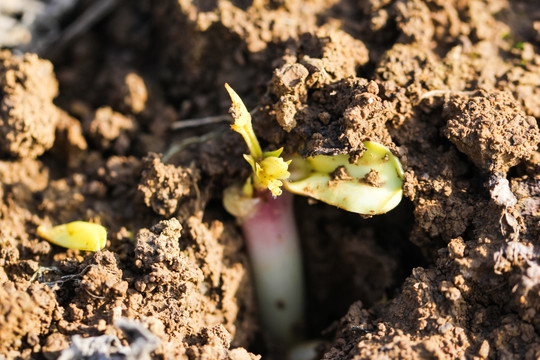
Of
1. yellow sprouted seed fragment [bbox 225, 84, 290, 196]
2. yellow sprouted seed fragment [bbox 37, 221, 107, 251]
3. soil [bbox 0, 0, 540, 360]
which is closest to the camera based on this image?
soil [bbox 0, 0, 540, 360]

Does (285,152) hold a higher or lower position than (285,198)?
higher

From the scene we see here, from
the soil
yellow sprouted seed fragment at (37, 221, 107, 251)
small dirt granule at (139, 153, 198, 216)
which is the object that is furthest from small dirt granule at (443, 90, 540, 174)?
yellow sprouted seed fragment at (37, 221, 107, 251)

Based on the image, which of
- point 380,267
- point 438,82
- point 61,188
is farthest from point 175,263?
point 438,82

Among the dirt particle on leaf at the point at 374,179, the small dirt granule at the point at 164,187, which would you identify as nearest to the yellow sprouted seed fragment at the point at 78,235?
the small dirt granule at the point at 164,187

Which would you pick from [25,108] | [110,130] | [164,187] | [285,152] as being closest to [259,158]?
[285,152]

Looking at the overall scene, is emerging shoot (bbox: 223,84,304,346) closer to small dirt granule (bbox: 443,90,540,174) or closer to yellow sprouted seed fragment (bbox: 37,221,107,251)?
yellow sprouted seed fragment (bbox: 37,221,107,251)

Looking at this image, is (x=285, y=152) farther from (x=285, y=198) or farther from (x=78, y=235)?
(x=78, y=235)

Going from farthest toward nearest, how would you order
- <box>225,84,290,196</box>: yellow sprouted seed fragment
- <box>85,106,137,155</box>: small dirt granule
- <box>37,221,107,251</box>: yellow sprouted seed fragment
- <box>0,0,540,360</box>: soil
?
<box>85,106,137,155</box>: small dirt granule
<box>37,221,107,251</box>: yellow sprouted seed fragment
<box>225,84,290,196</box>: yellow sprouted seed fragment
<box>0,0,540,360</box>: soil
